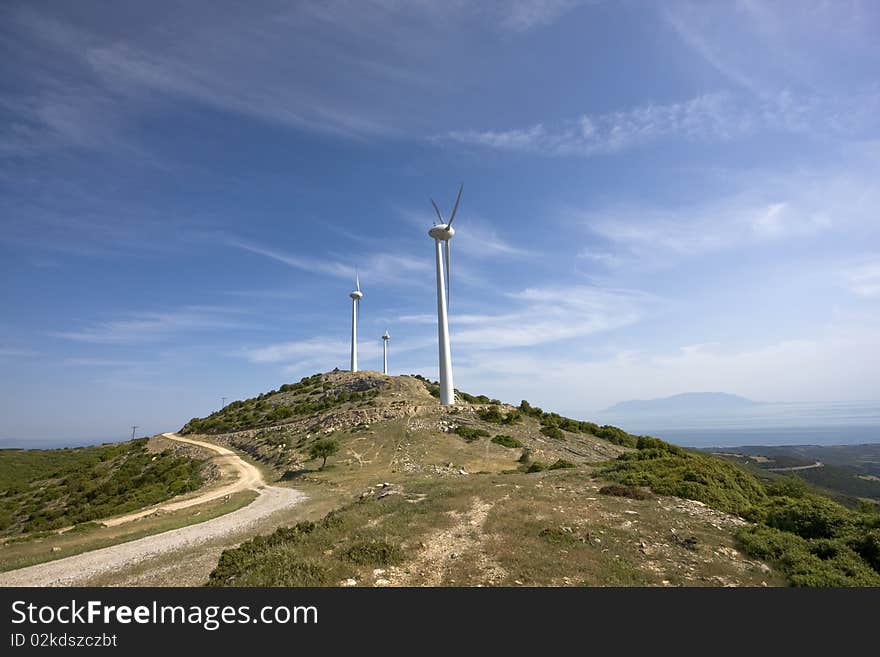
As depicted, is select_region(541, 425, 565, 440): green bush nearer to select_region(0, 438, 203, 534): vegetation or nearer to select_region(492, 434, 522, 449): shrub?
select_region(492, 434, 522, 449): shrub

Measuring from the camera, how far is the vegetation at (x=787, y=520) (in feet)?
49.9

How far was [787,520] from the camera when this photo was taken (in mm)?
20062

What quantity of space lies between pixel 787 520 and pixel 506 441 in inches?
1389

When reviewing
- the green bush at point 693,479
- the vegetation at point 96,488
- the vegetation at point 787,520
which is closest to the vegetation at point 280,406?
the vegetation at point 96,488

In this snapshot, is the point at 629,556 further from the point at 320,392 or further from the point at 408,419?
the point at 320,392

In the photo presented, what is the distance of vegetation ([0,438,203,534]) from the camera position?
147 feet

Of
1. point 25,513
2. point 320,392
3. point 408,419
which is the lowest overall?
point 25,513

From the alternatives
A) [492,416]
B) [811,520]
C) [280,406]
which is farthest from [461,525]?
[280,406]

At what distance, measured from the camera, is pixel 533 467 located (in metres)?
41.6

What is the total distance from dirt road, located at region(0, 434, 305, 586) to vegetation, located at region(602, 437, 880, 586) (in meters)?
26.4

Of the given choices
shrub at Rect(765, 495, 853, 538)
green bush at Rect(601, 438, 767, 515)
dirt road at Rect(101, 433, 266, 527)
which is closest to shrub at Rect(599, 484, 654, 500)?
green bush at Rect(601, 438, 767, 515)
